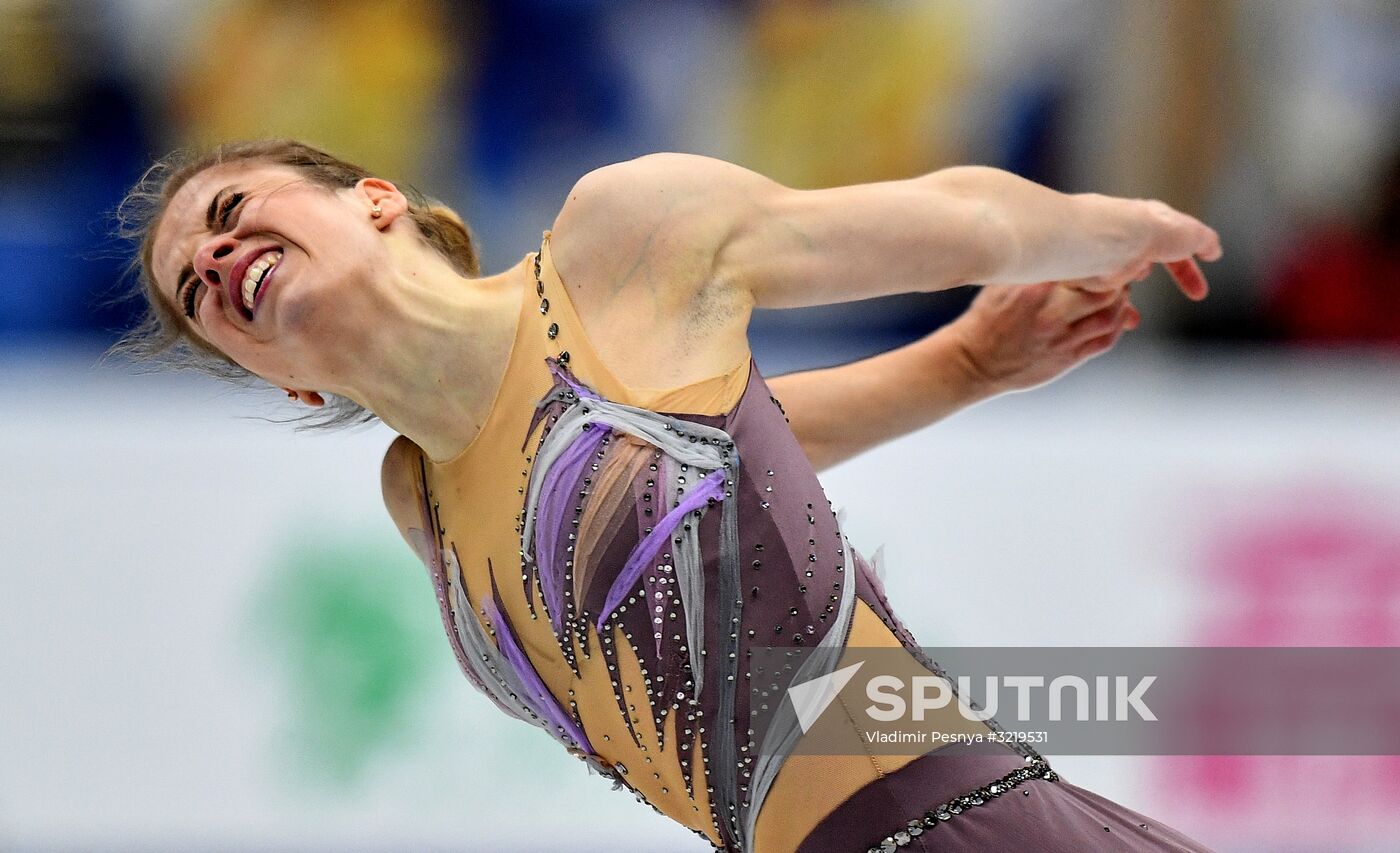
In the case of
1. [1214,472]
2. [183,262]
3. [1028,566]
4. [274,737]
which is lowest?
[274,737]

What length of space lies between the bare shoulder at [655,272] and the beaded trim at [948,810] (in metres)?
0.52

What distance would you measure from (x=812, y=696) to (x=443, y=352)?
557mm

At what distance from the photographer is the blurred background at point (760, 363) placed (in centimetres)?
296

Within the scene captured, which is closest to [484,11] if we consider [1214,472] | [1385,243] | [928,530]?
[928,530]

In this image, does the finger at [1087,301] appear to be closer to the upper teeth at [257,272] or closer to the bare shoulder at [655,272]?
the bare shoulder at [655,272]

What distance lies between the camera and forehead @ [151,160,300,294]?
1737 millimetres

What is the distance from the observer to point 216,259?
65.9 inches

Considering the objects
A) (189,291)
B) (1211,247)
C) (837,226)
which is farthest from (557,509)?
(1211,247)

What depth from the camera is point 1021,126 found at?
399 centimetres

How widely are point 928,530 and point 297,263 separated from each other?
178 centimetres

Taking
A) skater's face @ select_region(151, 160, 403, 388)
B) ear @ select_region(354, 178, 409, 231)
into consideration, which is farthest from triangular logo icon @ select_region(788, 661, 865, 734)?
ear @ select_region(354, 178, 409, 231)

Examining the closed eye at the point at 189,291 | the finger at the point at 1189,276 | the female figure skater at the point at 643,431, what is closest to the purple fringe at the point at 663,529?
the female figure skater at the point at 643,431

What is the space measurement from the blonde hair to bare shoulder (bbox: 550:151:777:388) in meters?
0.30

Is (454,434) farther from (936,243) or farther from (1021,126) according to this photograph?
(1021,126)
